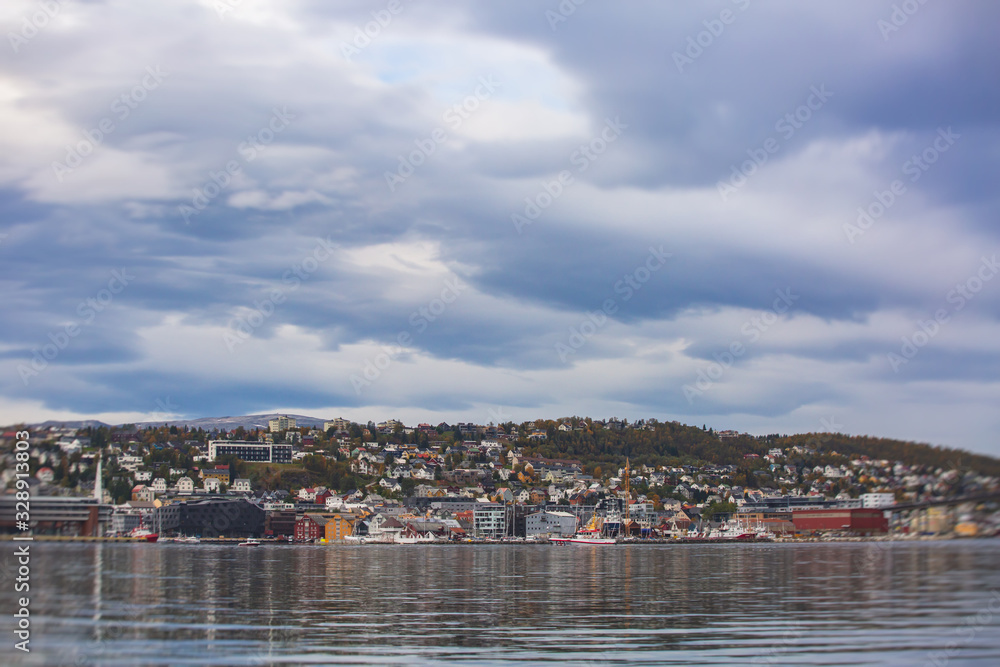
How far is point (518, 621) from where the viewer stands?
26.5m

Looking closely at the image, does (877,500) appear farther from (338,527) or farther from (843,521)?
(338,527)

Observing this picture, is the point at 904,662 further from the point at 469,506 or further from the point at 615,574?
the point at 469,506

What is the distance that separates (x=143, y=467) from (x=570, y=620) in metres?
176

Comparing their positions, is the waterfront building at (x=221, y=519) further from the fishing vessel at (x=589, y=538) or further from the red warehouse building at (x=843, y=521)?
the red warehouse building at (x=843, y=521)

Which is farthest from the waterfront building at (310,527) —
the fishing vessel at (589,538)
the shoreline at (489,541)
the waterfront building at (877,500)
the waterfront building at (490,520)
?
the waterfront building at (877,500)

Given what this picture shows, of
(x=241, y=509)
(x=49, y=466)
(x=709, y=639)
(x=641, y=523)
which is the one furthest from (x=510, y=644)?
(x=641, y=523)

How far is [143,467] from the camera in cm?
18500

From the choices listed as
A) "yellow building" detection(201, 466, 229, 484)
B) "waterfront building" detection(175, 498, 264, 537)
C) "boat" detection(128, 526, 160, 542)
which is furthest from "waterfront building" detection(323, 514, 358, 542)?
"yellow building" detection(201, 466, 229, 484)

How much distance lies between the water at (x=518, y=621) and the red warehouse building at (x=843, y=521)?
3850 inches

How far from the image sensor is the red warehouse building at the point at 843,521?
443 feet

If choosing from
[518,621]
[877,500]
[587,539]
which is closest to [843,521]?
[877,500]

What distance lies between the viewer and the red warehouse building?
135 m

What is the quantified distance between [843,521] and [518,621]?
13838cm

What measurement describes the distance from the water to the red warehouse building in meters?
97.8
